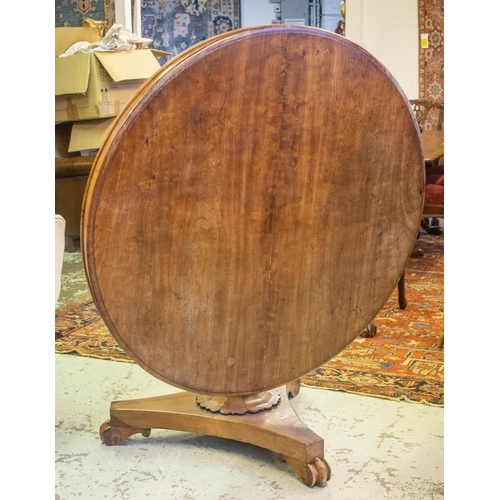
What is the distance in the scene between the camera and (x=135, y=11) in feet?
22.9

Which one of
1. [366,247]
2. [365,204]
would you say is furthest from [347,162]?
[366,247]

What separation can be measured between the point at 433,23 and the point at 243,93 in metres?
6.23

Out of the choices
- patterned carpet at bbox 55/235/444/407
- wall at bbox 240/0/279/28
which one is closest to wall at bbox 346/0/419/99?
patterned carpet at bbox 55/235/444/407

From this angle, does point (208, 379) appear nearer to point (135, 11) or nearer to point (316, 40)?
point (316, 40)

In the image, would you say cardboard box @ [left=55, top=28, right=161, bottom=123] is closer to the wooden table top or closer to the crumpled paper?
the crumpled paper

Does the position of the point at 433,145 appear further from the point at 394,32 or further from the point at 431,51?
the point at 394,32

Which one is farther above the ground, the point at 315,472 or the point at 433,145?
the point at 433,145

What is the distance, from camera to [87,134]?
5012 mm

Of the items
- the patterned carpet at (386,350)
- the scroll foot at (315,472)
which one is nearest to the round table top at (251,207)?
the scroll foot at (315,472)

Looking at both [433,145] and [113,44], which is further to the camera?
[113,44]

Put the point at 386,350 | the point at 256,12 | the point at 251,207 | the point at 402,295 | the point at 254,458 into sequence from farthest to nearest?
the point at 256,12, the point at 402,295, the point at 386,350, the point at 254,458, the point at 251,207

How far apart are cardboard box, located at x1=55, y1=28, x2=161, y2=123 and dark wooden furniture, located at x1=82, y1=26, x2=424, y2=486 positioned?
342 cm

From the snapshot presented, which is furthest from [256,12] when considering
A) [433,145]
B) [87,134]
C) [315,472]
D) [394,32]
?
[315,472]

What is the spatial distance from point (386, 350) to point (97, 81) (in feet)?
10.1
